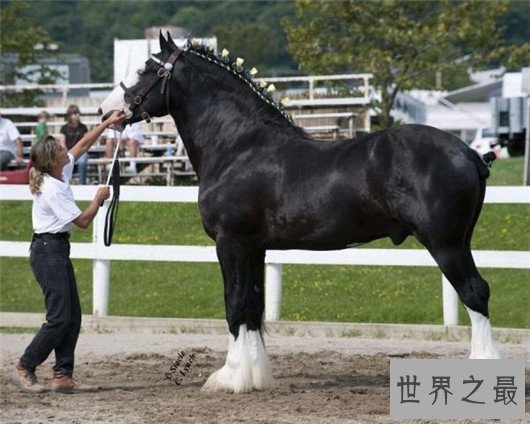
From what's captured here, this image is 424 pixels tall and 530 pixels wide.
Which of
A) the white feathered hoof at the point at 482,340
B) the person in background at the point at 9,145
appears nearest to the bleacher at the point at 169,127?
the person in background at the point at 9,145

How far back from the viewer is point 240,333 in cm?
845

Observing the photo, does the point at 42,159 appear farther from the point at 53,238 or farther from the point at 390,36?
the point at 390,36

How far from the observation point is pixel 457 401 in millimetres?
7117

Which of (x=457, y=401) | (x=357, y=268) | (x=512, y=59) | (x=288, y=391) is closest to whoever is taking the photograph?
(x=457, y=401)

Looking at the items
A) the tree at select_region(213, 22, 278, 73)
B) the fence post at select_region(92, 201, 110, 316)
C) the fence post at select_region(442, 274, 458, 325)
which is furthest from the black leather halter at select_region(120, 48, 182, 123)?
the tree at select_region(213, 22, 278, 73)

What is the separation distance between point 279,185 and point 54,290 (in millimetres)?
1662

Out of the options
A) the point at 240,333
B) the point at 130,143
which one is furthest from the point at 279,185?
the point at 130,143

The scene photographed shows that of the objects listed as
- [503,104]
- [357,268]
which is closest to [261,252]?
[357,268]

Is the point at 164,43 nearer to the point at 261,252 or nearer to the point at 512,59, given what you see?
the point at 261,252

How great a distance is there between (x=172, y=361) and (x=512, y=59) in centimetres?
2284

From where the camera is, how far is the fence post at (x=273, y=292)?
11.9 metres

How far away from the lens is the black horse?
7.86 metres

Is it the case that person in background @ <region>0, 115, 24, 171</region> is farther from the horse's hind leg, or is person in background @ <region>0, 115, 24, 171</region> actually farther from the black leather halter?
the horse's hind leg

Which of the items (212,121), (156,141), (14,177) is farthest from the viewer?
(156,141)
